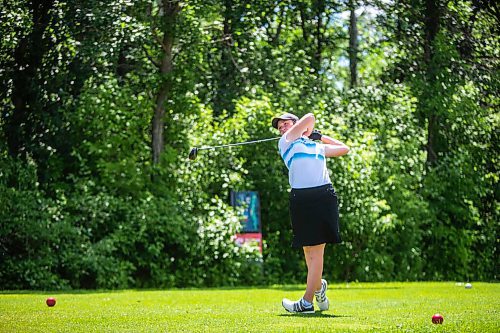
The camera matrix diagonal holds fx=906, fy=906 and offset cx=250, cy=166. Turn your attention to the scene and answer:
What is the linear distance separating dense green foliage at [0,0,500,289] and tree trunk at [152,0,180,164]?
0.03 m

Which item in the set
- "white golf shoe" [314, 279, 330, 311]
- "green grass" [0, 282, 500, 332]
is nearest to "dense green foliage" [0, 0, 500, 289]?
"green grass" [0, 282, 500, 332]

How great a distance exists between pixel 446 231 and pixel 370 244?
2.04 metres

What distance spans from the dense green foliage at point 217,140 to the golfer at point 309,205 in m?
6.22

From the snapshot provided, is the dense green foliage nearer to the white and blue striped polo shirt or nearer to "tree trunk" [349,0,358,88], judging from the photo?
"tree trunk" [349,0,358,88]

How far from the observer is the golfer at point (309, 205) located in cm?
734

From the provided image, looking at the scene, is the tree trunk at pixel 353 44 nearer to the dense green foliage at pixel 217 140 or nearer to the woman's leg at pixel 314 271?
the dense green foliage at pixel 217 140

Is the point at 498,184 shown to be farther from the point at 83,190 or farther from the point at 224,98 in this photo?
the point at 83,190

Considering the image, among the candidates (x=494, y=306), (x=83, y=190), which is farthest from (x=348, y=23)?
(x=494, y=306)

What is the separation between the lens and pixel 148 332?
18.7 feet

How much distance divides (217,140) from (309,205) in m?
7.84

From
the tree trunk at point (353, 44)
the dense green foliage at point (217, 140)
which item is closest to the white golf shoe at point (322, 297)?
the dense green foliage at point (217, 140)

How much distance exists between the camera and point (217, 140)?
49.5 feet

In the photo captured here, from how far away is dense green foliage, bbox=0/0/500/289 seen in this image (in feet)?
45.1

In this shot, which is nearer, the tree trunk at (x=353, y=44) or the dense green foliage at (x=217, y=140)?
the dense green foliage at (x=217, y=140)
